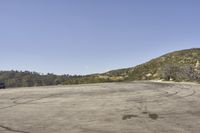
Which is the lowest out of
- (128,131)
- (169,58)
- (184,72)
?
(128,131)

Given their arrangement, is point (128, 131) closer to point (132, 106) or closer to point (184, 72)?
point (132, 106)

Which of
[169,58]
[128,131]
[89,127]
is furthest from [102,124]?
[169,58]

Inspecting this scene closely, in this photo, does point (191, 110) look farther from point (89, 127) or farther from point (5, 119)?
point (5, 119)

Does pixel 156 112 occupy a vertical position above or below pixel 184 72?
below

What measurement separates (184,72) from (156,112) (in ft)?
102

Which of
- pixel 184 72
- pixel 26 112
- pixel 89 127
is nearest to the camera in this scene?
pixel 89 127

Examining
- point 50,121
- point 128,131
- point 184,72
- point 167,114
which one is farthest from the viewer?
point 184,72

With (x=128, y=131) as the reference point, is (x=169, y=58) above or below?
above

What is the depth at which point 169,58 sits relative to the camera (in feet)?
271

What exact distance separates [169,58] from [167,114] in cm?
7086

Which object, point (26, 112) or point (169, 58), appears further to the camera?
point (169, 58)

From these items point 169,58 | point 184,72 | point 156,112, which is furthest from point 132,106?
point 169,58

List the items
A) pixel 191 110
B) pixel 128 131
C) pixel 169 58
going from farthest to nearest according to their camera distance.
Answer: pixel 169 58
pixel 191 110
pixel 128 131

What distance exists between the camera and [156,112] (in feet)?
44.8
